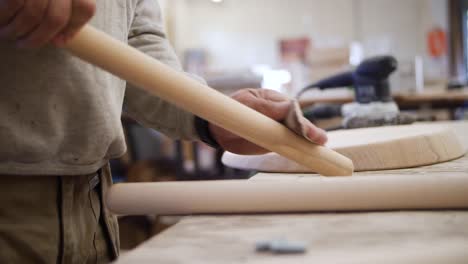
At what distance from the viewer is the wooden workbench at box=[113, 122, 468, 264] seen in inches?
14.1

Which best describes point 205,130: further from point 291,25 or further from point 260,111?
point 291,25

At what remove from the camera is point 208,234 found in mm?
432

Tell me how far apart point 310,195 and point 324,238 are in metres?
0.09

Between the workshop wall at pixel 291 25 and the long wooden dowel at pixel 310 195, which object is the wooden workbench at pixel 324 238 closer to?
the long wooden dowel at pixel 310 195

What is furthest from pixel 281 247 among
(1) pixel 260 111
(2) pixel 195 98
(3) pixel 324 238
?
(1) pixel 260 111

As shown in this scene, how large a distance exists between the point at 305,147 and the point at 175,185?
0.57 ft

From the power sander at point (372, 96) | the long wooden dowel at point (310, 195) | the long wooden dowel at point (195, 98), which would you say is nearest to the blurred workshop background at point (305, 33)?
the power sander at point (372, 96)

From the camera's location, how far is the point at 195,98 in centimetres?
53

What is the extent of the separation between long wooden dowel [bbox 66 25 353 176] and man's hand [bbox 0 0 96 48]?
0.02 metres

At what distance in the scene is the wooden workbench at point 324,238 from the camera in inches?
14.1

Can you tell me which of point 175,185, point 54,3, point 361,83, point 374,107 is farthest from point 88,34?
point 361,83

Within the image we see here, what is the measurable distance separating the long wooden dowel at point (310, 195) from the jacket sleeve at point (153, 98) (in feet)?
1.07

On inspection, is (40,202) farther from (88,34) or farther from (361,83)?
(361,83)

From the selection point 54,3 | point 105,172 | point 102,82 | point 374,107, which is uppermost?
point 54,3
